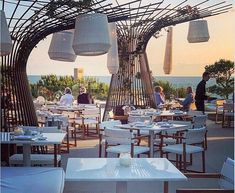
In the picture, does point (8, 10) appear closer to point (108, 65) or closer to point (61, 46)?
point (61, 46)

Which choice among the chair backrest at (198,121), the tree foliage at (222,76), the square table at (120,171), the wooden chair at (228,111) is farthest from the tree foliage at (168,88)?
the square table at (120,171)

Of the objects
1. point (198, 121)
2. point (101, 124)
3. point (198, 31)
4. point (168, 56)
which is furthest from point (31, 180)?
point (168, 56)

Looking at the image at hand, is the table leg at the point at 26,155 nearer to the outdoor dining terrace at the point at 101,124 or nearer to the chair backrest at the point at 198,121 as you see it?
the outdoor dining terrace at the point at 101,124

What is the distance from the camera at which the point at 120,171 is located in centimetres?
325

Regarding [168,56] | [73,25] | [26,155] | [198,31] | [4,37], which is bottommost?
[26,155]

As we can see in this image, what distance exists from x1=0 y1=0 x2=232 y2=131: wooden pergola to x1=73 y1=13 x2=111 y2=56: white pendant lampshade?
0.28 metres

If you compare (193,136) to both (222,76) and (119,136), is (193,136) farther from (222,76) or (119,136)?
(222,76)

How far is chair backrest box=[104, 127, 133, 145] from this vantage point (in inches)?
218

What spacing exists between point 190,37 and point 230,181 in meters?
5.50

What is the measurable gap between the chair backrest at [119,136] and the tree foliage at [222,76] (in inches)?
407

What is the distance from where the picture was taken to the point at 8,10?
21.1 feet

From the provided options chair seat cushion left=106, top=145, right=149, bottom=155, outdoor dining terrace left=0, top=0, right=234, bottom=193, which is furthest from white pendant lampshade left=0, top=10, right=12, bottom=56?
chair seat cushion left=106, top=145, right=149, bottom=155

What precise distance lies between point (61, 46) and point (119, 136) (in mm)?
2039

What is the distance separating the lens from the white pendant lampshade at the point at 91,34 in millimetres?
4543
